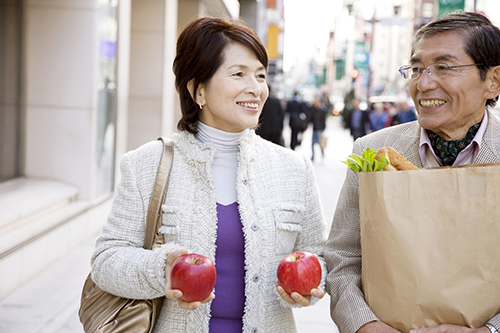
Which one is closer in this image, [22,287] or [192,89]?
[192,89]

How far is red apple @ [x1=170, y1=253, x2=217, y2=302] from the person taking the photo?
1.94 meters

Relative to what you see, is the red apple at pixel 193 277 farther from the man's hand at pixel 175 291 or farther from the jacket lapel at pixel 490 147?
the jacket lapel at pixel 490 147

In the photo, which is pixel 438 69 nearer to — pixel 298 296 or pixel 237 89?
pixel 237 89

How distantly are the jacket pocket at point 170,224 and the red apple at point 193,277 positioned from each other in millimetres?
284

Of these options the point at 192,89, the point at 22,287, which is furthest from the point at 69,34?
the point at 192,89

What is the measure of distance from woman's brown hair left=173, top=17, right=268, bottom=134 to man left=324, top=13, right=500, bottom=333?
675 mm

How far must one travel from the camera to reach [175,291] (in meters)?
1.98

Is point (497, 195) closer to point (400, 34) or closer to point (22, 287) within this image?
point (22, 287)

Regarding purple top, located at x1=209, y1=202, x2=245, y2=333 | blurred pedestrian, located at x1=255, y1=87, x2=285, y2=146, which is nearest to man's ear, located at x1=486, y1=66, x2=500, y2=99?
purple top, located at x1=209, y1=202, x2=245, y2=333

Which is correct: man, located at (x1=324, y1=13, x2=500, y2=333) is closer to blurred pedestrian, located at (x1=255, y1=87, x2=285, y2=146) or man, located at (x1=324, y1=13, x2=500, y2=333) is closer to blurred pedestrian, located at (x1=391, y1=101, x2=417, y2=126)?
blurred pedestrian, located at (x1=255, y1=87, x2=285, y2=146)

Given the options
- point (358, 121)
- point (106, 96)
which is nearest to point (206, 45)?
point (106, 96)

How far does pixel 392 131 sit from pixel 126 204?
1.18 metres

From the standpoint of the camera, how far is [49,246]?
5805 mm

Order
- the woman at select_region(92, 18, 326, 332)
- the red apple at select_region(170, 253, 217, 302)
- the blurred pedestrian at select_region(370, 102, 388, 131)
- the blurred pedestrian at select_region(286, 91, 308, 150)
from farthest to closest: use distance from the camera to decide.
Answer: the blurred pedestrian at select_region(370, 102, 388, 131) → the blurred pedestrian at select_region(286, 91, 308, 150) → the woman at select_region(92, 18, 326, 332) → the red apple at select_region(170, 253, 217, 302)
